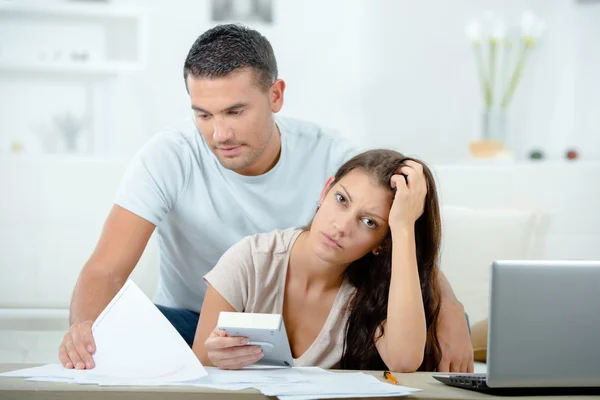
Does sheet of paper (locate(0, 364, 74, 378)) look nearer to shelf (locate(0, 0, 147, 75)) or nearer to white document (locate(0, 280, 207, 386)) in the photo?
white document (locate(0, 280, 207, 386))

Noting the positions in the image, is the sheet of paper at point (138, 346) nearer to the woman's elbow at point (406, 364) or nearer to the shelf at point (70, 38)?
the woman's elbow at point (406, 364)

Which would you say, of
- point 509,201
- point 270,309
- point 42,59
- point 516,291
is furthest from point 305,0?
point 516,291

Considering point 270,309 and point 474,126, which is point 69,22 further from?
point 270,309

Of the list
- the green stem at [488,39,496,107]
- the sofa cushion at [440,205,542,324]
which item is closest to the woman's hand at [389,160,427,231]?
the sofa cushion at [440,205,542,324]

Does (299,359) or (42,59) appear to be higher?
(42,59)

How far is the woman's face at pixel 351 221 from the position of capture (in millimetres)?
1493

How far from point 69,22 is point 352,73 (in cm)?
147

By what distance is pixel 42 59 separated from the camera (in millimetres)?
3771

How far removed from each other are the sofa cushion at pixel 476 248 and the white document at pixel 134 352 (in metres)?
1.24

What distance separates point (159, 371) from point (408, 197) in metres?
0.62

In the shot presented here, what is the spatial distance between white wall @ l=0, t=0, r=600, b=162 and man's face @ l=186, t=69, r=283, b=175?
210 centimetres

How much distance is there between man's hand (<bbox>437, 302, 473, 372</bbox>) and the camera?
1567mm

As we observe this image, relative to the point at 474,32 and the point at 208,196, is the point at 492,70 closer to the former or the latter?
the point at 474,32

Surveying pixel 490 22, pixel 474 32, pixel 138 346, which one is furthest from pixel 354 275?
pixel 490 22
